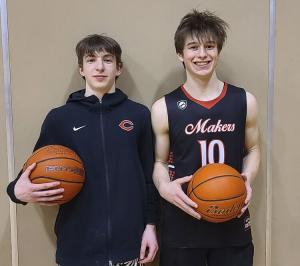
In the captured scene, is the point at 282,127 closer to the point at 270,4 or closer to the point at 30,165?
the point at 270,4

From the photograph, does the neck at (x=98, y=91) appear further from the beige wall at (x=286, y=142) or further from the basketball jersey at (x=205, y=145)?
the beige wall at (x=286, y=142)

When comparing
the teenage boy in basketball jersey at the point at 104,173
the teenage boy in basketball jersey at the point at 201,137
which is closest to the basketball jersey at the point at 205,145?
the teenage boy in basketball jersey at the point at 201,137

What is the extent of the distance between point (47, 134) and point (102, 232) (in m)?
0.44

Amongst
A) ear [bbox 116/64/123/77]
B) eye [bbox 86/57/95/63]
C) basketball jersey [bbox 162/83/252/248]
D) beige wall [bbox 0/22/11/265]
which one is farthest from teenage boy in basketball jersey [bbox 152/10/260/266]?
beige wall [bbox 0/22/11/265]

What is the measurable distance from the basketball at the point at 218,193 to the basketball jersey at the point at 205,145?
16 cm

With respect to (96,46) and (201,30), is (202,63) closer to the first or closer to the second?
(201,30)

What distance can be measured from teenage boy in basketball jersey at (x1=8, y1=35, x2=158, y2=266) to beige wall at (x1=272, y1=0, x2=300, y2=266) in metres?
0.67

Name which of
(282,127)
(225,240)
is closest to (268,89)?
(282,127)

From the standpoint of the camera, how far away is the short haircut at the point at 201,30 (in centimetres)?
145

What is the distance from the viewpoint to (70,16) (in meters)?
1.66

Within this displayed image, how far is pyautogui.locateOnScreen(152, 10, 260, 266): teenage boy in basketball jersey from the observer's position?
1.47 m

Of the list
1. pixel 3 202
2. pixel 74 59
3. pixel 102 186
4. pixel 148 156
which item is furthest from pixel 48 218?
pixel 74 59

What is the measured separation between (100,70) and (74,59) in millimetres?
267

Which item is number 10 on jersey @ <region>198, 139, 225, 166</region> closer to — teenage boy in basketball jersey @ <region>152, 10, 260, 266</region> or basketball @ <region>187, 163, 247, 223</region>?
teenage boy in basketball jersey @ <region>152, 10, 260, 266</region>
